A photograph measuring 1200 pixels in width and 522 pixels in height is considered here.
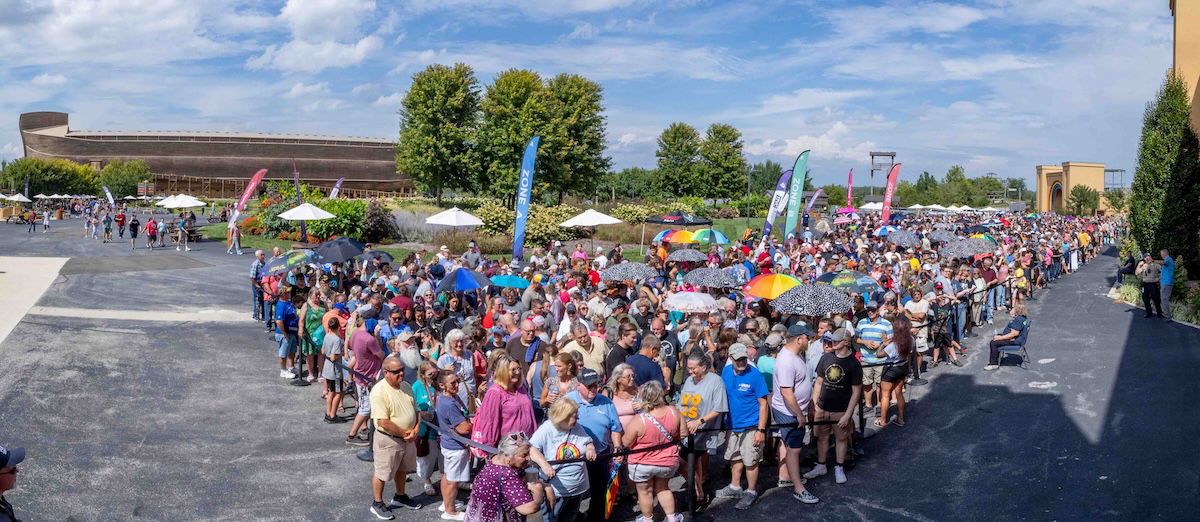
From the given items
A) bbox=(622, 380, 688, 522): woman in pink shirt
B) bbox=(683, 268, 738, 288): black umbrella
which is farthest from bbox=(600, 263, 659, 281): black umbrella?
bbox=(622, 380, 688, 522): woman in pink shirt

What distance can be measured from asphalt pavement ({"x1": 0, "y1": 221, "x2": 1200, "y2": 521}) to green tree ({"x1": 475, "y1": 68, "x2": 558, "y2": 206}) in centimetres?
3601

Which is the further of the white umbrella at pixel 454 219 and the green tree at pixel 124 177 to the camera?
the green tree at pixel 124 177

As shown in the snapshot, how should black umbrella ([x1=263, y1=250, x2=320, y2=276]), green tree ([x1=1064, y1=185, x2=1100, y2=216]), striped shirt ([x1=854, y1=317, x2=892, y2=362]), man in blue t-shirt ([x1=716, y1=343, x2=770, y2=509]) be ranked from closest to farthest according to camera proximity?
1. man in blue t-shirt ([x1=716, y1=343, x2=770, y2=509])
2. striped shirt ([x1=854, y1=317, x2=892, y2=362])
3. black umbrella ([x1=263, y1=250, x2=320, y2=276])
4. green tree ([x1=1064, y1=185, x2=1100, y2=216])

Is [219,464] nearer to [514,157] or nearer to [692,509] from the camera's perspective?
[692,509]

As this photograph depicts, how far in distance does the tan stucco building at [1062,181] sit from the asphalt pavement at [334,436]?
65.3 m

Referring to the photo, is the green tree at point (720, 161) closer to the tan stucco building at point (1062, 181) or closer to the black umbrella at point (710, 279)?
the tan stucco building at point (1062, 181)

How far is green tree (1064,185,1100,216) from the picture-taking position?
6500 centimetres

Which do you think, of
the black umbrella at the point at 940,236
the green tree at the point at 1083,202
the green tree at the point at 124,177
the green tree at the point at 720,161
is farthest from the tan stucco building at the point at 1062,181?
the green tree at the point at 124,177

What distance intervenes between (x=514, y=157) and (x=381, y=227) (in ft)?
61.4

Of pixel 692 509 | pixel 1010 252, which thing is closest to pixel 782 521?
pixel 692 509

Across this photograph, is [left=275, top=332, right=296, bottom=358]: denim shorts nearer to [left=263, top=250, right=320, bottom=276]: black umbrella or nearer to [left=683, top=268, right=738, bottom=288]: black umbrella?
[left=263, top=250, right=320, bottom=276]: black umbrella

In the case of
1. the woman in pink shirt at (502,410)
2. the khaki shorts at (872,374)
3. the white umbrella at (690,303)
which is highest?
the white umbrella at (690,303)

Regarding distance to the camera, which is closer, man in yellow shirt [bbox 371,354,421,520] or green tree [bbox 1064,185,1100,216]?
man in yellow shirt [bbox 371,354,421,520]

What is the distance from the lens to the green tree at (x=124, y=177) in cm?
8012
